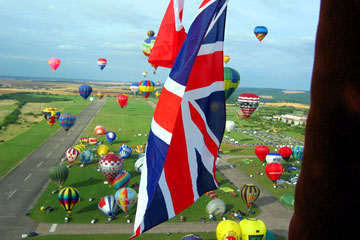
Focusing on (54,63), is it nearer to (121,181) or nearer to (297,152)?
(121,181)

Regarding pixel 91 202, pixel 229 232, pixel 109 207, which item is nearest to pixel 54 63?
pixel 91 202

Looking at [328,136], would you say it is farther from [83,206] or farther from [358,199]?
[83,206]

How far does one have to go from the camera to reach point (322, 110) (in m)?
3.41

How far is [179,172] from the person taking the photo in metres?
7.38

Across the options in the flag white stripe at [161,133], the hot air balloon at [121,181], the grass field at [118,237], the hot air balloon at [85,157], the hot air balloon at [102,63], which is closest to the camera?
the flag white stripe at [161,133]

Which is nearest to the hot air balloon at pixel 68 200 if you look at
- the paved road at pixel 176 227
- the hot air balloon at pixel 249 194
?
the paved road at pixel 176 227

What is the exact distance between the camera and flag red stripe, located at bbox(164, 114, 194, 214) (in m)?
7.11

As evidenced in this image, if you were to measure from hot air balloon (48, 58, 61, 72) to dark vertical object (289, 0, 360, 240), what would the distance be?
97697 millimetres

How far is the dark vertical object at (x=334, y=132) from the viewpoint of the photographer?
10.4ft

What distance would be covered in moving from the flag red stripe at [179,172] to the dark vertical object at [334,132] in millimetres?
3841

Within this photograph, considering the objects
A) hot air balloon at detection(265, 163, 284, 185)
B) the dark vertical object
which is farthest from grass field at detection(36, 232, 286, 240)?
the dark vertical object

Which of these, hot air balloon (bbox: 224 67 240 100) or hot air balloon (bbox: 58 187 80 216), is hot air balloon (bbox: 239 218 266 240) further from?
hot air balloon (bbox: 58 187 80 216)

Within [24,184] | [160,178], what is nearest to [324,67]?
[160,178]

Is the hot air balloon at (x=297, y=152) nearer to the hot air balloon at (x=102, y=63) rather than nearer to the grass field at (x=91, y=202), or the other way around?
the grass field at (x=91, y=202)
